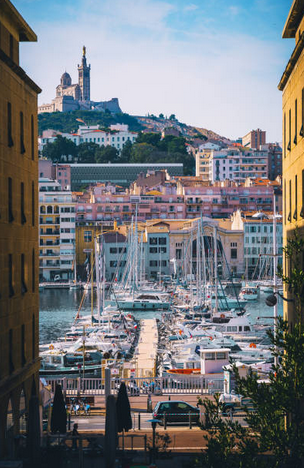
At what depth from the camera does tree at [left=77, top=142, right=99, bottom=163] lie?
163 m

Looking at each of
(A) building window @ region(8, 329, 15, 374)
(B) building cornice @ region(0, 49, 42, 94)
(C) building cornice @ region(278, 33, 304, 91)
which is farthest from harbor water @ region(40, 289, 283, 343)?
(A) building window @ region(8, 329, 15, 374)

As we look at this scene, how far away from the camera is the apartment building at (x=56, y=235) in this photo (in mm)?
91250

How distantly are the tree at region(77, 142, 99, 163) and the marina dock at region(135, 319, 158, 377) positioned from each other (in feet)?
353

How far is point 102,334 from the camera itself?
46.2 metres

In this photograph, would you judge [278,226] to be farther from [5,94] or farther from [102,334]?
[5,94]

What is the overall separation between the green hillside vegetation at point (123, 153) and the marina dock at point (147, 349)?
346 feet

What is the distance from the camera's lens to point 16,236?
45.7 ft

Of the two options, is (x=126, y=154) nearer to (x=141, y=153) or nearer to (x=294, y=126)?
(x=141, y=153)

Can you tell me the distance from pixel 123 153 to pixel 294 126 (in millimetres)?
155525

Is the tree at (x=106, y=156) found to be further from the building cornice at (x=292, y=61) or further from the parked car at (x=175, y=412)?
the building cornice at (x=292, y=61)

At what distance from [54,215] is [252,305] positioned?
31.7 meters

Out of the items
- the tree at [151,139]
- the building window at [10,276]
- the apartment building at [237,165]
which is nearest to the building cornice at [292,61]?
the building window at [10,276]

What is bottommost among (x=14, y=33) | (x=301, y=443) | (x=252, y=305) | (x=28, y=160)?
(x=252, y=305)

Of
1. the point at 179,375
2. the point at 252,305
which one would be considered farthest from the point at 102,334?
the point at 252,305
